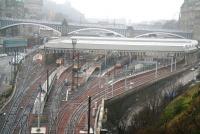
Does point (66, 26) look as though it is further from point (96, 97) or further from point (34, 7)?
point (96, 97)

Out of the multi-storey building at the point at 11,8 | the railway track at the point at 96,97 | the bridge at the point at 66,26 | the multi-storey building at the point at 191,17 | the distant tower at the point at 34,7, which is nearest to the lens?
the railway track at the point at 96,97

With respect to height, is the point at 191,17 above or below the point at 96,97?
above

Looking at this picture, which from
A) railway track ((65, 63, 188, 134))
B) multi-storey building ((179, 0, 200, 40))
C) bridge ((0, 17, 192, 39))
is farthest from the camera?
multi-storey building ((179, 0, 200, 40))

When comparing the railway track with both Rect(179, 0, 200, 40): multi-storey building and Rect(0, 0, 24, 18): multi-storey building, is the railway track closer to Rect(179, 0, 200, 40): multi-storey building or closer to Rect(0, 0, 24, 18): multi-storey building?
Rect(179, 0, 200, 40): multi-storey building

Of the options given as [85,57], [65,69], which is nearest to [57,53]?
[85,57]

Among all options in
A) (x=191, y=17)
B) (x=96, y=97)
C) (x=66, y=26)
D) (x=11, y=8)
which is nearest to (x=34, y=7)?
(x=11, y=8)

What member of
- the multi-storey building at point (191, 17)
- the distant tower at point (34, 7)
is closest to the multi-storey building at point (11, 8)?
the distant tower at point (34, 7)

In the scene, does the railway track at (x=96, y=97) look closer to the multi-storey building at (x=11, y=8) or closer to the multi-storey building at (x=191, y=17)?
the multi-storey building at (x=191, y=17)

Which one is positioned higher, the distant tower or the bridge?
the distant tower

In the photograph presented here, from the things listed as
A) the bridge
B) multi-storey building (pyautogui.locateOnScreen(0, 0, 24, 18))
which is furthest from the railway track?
multi-storey building (pyautogui.locateOnScreen(0, 0, 24, 18))

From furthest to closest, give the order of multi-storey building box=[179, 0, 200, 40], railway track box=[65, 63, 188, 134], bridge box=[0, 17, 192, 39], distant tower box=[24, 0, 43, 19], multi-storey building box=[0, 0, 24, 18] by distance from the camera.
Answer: distant tower box=[24, 0, 43, 19] → multi-storey building box=[0, 0, 24, 18] → multi-storey building box=[179, 0, 200, 40] → bridge box=[0, 17, 192, 39] → railway track box=[65, 63, 188, 134]

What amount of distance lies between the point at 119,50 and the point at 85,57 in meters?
3.64

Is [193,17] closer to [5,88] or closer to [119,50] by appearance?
[119,50]

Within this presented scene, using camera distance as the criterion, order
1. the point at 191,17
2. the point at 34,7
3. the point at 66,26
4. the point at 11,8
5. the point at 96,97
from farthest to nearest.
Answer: the point at 34,7, the point at 191,17, the point at 11,8, the point at 66,26, the point at 96,97
